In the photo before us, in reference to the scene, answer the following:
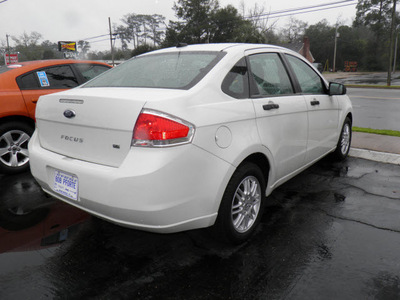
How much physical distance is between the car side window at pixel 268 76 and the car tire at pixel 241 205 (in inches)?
28.3

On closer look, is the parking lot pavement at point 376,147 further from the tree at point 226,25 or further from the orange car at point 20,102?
the tree at point 226,25

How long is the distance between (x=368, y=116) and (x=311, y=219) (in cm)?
839

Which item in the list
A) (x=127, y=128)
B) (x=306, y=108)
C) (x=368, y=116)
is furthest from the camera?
(x=368, y=116)

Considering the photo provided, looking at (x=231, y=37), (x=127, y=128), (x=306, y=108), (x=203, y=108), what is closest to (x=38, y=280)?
(x=127, y=128)

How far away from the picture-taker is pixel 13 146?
15.5ft

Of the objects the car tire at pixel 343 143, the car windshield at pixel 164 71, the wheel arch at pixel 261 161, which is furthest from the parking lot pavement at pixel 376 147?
the car windshield at pixel 164 71

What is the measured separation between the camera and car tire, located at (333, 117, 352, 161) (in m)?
5.03

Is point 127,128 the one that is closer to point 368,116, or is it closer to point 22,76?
point 22,76

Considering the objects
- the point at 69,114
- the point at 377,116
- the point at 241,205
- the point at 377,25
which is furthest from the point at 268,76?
the point at 377,25

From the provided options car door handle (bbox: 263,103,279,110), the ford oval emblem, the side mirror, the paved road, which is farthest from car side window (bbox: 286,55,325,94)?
the paved road

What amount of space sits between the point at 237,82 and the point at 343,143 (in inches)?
122

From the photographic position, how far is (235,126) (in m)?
2.59

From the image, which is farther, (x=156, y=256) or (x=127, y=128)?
(x=156, y=256)

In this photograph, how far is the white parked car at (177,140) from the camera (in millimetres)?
2209
